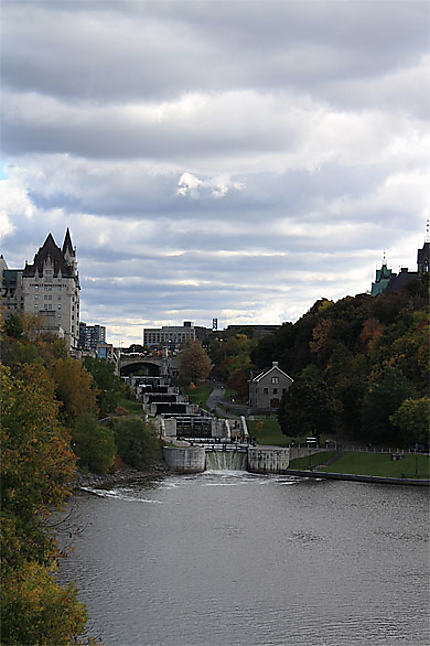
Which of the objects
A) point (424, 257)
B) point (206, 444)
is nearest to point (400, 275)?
point (424, 257)

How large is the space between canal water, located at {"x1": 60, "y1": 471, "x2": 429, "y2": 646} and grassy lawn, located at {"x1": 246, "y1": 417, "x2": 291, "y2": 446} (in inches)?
874

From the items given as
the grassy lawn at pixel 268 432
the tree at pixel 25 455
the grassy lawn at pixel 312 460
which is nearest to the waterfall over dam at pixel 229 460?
the grassy lawn at pixel 312 460

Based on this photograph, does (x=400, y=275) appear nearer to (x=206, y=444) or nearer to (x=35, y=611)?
(x=206, y=444)

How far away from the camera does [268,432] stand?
9212 centimetres

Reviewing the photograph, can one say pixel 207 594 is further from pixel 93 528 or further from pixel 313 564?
pixel 93 528

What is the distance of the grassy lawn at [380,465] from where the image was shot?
231 feet

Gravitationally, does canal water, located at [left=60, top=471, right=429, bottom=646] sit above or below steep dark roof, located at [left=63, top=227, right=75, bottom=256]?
→ below

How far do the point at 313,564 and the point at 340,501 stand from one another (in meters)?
18.2

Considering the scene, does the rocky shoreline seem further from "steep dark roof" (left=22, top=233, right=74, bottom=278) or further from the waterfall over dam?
"steep dark roof" (left=22, top=233, right=74, bottom=278)

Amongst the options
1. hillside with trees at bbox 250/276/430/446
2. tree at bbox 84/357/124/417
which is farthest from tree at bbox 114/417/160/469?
hillside with trees at bbox 250/276/430/446

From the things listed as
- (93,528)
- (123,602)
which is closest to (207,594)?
(123,602)

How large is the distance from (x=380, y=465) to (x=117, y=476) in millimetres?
21798

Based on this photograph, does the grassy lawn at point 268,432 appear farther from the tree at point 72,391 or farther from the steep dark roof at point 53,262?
the steep dark roof at point 53,262

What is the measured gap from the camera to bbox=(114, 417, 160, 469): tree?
7725cm
